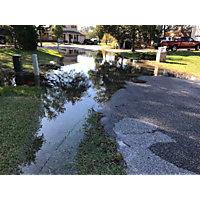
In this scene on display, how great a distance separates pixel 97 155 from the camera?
3.58 meters

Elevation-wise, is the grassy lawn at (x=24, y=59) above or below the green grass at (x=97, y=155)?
above

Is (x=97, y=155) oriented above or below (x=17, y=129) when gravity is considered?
below

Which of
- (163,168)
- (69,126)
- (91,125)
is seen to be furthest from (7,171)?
(163,168)

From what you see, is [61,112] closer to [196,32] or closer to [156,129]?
[156,129]

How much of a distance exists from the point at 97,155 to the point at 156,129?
2120 mm

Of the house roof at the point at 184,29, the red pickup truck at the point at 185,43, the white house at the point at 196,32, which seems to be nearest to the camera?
the red pickup truck at the point at 185,43

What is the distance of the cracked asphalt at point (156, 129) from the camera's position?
3403 millimetres

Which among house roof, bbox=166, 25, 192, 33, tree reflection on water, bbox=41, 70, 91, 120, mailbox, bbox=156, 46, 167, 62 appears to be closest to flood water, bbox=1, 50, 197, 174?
tree reflection on water, bbox=41, 70, 91, 120

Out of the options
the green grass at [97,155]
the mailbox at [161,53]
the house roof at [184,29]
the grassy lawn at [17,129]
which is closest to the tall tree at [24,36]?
the mailbox at [161,53]

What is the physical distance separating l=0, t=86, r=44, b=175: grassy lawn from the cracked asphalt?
2.10 m

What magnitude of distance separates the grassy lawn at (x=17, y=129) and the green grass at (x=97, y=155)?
1122 mm

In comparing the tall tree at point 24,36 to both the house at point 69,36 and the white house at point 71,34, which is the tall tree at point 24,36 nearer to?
the house at point 69,36

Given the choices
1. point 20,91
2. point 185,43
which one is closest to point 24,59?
point 20,91

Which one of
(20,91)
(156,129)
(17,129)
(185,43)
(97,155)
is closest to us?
(97,155)
